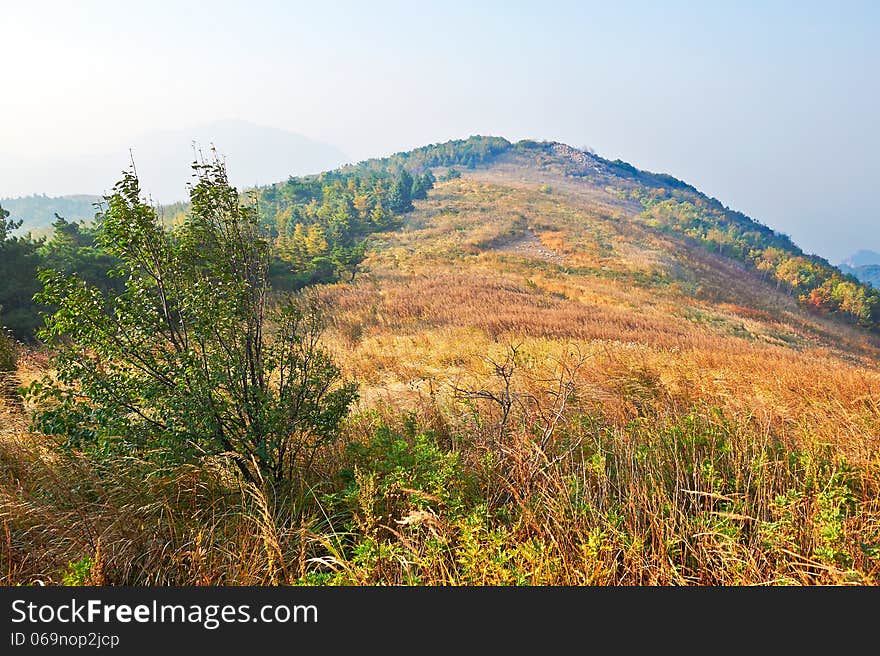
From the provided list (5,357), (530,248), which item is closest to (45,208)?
(530,248)

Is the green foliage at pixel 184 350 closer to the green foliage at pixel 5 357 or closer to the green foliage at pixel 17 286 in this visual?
the green foliage at pixel 5 357

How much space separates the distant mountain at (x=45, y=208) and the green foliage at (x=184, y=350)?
165m

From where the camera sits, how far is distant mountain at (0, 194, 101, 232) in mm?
135000

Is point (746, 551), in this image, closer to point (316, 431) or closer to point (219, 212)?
point (316, 431)

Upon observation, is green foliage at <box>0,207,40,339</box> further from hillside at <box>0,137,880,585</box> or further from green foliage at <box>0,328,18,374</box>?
green foliage at <box>0,328,18,374</box>

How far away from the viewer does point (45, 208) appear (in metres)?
148

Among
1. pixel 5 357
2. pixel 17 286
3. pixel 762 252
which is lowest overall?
pixel 17 286

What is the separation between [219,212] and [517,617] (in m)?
3.22

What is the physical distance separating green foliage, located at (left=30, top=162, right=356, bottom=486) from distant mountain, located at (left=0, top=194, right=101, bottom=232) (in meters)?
165

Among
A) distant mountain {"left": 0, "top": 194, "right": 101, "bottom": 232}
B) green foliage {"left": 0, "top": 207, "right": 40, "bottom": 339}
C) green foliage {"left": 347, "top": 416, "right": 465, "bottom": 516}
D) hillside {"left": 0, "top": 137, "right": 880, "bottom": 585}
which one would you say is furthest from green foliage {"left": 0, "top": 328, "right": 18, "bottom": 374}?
distant mountain {"left": 0, "top": 194, "right": 101, "bottom": 232}

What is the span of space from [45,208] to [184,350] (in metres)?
198

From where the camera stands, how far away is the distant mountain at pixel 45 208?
443 ft

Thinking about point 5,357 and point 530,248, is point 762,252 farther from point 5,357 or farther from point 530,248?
point 5,357

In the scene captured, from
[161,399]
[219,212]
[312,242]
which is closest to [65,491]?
[161,399]
